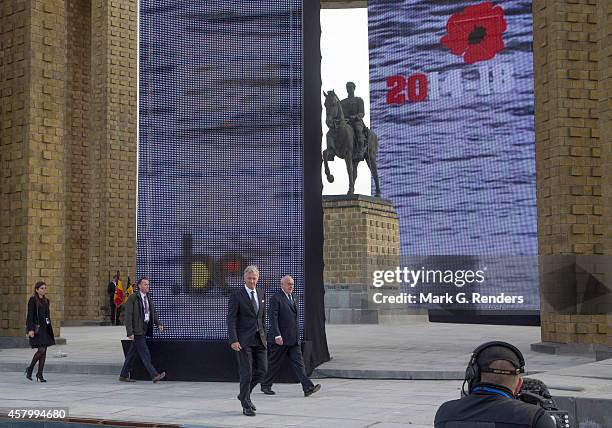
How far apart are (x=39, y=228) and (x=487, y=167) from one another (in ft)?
71.6

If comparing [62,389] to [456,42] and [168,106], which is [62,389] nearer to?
[168,106]

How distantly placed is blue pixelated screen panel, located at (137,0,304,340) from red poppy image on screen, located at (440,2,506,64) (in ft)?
86.5

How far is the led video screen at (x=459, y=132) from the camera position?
121 ft

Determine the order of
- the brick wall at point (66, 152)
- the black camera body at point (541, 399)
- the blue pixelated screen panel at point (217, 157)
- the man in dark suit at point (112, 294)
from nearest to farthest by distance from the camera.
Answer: the black camera body at point (541, 399) → the blue pixelated screen panel at point (217, 157) → the brick wall at point (66, 152) → the man in dark suit at point (112, 294)

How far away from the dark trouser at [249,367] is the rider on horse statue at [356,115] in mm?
23855

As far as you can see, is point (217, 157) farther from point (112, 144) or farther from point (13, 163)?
point (112, 144)

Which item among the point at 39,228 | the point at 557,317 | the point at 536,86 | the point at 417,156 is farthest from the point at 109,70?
the point at 557,317

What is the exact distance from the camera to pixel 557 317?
1822 cm

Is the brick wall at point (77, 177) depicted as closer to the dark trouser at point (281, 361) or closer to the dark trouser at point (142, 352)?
the dark trouser at point (142, 352)

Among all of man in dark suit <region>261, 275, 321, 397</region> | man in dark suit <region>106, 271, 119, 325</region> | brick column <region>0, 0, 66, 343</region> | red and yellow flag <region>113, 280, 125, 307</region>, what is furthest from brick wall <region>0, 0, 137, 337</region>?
man in dark suit <region>261, 275, 321, 397</region>

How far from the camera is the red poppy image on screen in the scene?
39062 mm

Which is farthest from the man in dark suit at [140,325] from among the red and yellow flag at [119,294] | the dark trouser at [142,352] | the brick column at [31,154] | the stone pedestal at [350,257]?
the stone pedestal at [350,257]

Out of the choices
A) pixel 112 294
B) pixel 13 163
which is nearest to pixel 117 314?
pixel 112 294

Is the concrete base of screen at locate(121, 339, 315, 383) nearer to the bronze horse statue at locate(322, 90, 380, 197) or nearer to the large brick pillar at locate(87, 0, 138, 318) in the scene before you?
the large brick pillar at locate(87, 0, 138, 318)
